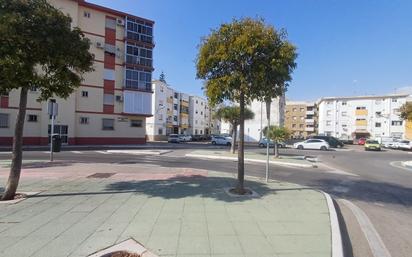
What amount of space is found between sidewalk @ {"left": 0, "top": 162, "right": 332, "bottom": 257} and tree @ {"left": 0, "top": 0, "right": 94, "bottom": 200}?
2133 millimetres

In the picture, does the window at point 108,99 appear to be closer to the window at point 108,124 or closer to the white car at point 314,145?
the window at point 108,124

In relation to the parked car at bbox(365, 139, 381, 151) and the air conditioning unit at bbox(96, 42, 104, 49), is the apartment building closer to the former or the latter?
the parked car at bbox(365, 139, 381, 151)

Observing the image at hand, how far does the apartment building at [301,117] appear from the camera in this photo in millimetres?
105688

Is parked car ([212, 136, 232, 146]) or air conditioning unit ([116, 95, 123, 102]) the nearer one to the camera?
air conditioning unit ([116, 95, 123, 102])

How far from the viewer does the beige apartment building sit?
118 ft

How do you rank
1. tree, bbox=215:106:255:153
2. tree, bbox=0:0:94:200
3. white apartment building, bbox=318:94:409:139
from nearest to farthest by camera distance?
tree, bbox=0:0:94:200
tree, bbox=215:106:255:153
white apartment building, bbox=318:94:409:139

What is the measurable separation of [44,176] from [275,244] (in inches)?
387

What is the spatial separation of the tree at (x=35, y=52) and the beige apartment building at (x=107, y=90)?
29.1 metres

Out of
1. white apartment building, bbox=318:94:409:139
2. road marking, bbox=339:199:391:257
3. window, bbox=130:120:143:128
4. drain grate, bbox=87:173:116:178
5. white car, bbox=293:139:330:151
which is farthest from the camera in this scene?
white apartment building, bbox=318:94:409:139

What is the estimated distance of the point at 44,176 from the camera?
476 inches

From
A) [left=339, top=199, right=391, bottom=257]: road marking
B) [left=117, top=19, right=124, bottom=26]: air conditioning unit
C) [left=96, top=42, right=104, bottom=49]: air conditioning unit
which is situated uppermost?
[left=117, top=19, right=124, bottom=26]: air conditioning unit

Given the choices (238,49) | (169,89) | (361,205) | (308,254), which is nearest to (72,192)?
(238,49)

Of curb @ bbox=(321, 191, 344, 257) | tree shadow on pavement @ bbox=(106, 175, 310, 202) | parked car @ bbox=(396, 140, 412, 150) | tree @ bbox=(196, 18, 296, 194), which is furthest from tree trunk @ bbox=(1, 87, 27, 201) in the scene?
parked car @ bbox=(396, 140, 412, 150)

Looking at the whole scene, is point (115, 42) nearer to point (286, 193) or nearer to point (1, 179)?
point (1, 179)
